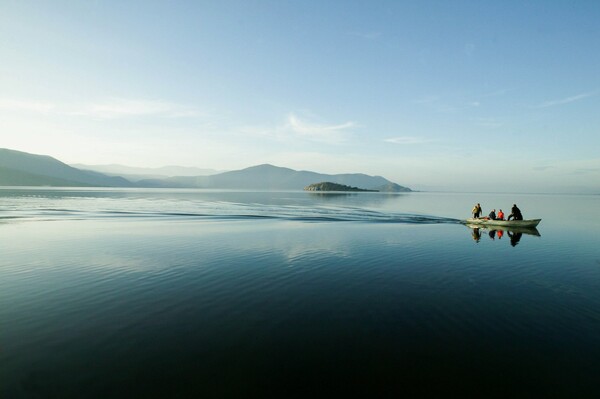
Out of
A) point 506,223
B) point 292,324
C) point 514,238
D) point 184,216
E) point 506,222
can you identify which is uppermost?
point 506,222

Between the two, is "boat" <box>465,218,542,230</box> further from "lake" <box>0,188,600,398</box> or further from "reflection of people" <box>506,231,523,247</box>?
"lake" <box>0,188,600,398</box>

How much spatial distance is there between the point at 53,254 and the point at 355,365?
28367mm

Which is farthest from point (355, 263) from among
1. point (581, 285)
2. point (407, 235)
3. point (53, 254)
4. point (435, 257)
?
point (53, 254)

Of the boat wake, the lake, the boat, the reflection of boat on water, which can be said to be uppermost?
the boat

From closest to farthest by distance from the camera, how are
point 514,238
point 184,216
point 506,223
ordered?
point 514,238, point 506,223, point 184,216

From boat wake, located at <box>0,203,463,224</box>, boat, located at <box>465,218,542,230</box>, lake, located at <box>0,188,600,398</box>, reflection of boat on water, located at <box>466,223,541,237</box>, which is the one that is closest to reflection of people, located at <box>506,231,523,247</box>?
reflection of boat on water, located at <box>466,223,541,237</box>

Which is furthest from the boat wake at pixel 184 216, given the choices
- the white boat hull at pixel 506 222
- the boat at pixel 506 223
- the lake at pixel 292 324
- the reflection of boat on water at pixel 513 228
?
the lake at pixel 292 324

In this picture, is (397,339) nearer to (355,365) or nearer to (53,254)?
(355,365)

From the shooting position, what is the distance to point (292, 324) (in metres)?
13.8

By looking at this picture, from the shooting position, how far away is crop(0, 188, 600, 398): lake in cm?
972

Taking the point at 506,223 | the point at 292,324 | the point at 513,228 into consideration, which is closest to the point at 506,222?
the point at 506,223

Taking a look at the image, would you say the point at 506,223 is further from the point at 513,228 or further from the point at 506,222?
the point at 513,228

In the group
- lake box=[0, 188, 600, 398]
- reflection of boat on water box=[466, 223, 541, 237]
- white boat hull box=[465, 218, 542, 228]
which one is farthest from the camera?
white boat hull box=[465, 218, 542, 228]

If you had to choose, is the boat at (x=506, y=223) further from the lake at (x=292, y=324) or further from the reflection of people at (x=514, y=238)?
the lake at (x=292, y=324)
